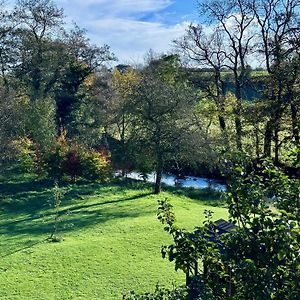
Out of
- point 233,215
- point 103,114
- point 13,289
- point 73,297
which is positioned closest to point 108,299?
point 73,297

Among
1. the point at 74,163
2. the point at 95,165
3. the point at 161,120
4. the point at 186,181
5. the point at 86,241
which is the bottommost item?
the point at 86,241

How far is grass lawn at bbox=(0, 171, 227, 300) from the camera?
1191 centimetres

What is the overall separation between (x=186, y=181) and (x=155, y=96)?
929cm

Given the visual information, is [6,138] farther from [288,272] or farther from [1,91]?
[288,272]

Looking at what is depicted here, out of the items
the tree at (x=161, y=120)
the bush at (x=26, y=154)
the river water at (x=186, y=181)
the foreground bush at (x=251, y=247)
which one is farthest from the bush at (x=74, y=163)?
the foreground bush at (x=251, y=247)

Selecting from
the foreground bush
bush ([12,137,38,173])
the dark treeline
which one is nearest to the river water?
the dark treeline

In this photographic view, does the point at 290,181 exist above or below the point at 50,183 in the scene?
above

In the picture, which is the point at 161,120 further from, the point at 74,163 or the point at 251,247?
the point at 251,247

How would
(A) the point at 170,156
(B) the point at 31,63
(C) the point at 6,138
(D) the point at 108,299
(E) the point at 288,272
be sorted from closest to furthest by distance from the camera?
1. (E) the point at 288,272
2. (D) the point at 108,299
3. (A) the point at 170,156
4. (C) the point at 6,138
5. (B) the point at 31,63

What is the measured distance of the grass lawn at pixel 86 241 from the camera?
11.9m

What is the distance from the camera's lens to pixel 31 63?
111ft

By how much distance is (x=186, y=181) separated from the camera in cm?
3019

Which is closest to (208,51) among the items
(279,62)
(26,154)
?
(279,62)

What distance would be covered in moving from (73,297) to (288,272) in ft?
29.0
